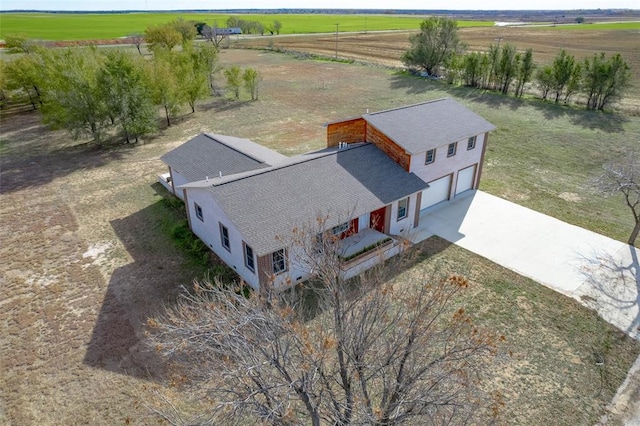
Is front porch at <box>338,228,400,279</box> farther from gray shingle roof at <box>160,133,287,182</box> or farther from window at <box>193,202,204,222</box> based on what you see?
window at <box>193,202,204,222</box>

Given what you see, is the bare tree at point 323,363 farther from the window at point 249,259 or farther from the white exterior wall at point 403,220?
the white exterior wall at point 403,220

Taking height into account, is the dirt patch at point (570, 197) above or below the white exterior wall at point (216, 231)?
below

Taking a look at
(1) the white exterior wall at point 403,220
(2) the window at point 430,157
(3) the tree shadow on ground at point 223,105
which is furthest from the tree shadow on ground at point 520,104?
(1) the white exterior wall at point 403,220

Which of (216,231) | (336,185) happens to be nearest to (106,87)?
(216,231)

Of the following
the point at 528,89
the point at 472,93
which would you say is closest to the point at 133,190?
the point at 472,93

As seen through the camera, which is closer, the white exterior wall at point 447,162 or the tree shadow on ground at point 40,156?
the white exterior wall at point 447,162

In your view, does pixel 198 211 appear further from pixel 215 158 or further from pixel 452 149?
pixel 452 149

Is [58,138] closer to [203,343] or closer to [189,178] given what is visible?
[189,178]
